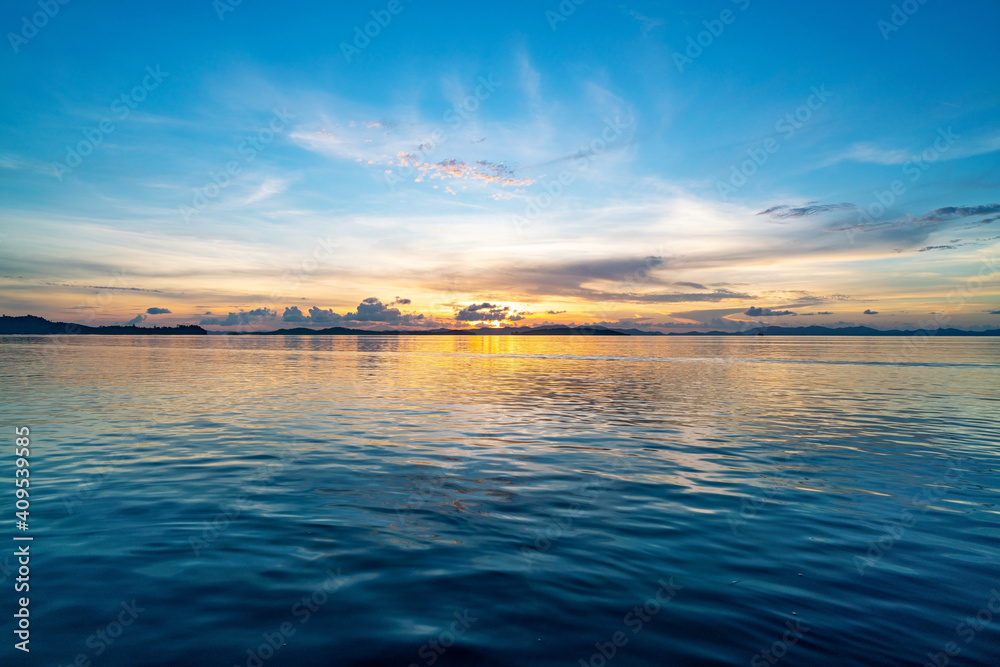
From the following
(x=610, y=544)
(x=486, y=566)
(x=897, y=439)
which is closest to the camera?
(x=486, y=566)

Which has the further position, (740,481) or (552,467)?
(552,467)

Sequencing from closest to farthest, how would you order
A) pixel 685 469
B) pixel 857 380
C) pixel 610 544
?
pixel 610 544, pixel 685 469, pixel 857 380

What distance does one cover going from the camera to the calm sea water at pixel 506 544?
23.9 feet

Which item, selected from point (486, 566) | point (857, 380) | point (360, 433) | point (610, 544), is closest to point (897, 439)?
point (610, 544)

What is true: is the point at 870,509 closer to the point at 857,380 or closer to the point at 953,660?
the point at 953,660

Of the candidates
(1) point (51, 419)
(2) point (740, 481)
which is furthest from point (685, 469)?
(1) point (51, 419)

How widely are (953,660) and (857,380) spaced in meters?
53.5

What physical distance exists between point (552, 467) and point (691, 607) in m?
9.22

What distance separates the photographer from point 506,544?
421 inches

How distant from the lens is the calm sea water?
23.9 ft

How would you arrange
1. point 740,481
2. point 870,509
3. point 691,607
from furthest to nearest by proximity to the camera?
point 740,481
point 870,509
point 691,607

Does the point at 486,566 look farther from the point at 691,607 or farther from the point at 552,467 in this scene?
the point at 552,467

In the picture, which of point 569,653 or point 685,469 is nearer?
point 569,653

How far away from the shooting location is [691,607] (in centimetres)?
827
